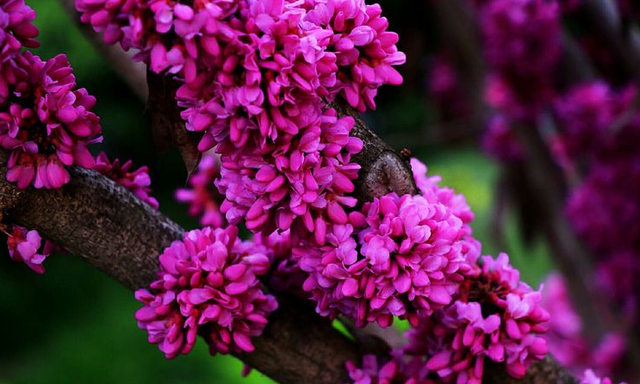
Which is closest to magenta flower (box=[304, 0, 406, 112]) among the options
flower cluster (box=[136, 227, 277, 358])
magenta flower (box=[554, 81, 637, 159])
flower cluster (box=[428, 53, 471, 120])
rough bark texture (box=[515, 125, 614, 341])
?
flower cluster (box=[136, 227, 277, 358])

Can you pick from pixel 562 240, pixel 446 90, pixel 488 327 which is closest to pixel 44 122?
pixel 488 327

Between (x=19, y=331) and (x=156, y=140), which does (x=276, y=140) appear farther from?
(x=19, y=331)

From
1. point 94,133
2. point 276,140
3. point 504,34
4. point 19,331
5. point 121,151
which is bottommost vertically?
point 19,331

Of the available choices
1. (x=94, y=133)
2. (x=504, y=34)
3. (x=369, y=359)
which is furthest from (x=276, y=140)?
(x=504, y=34)

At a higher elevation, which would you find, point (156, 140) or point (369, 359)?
point (369, 359)

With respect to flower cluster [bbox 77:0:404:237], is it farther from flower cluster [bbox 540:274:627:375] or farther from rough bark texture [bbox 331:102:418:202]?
flower cluster [bbox 540:274:627:375]
